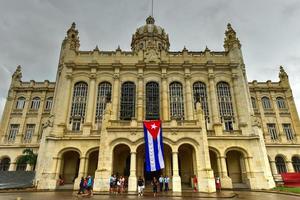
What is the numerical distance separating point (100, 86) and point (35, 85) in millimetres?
16492

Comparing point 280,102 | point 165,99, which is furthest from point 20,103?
point 280,102

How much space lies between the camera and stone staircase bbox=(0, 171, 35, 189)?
22.3m

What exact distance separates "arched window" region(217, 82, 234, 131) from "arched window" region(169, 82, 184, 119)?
591 cm

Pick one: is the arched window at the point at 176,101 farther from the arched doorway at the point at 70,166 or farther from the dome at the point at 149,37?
the dome at the point at 149,37

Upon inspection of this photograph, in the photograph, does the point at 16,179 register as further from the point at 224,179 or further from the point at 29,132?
the point at 224,179

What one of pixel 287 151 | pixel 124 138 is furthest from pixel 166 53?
pixel 287 151

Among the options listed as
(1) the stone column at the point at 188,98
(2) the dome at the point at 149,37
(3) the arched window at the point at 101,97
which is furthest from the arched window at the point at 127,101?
(2) the dome at the point at 149,37

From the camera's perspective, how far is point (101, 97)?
31.1 m

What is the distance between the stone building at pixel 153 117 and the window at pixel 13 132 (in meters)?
0.16

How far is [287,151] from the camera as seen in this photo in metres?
33.9

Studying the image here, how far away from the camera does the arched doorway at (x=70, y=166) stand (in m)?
26.1

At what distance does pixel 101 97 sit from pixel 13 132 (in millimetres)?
18204

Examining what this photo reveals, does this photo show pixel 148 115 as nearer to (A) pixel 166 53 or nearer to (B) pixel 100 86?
(B) pixel 100 86

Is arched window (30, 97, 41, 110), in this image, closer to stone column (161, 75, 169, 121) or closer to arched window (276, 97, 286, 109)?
stone column (161, 75, 169, 121)
